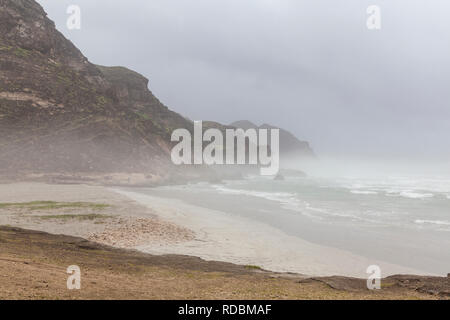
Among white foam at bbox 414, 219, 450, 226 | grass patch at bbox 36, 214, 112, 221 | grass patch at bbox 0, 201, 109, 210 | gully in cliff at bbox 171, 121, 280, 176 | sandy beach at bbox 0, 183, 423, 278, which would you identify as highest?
gully in cliff at bbox 171, 121, 280, 176

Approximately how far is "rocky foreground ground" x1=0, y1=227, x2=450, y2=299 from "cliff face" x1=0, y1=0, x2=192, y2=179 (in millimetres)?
47046

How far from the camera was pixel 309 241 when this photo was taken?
21.3m

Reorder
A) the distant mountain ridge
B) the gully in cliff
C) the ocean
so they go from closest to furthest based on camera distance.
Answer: the ocean < the distant mountain ridge < the gully in cliff

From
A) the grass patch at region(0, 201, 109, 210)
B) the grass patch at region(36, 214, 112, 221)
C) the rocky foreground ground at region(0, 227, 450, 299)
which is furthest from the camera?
the grass patch at region(0, 201, 109, 210)

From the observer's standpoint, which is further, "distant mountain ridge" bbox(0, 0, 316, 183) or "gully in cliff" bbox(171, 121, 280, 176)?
"gully in cliff" bbox(171, 121, 280, 176)

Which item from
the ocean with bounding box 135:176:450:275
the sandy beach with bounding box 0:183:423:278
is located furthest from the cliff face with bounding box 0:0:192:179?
the ocean with bounding box 135:176:450:275

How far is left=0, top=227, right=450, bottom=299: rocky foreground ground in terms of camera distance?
874 centimetres

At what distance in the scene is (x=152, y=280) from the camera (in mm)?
10977

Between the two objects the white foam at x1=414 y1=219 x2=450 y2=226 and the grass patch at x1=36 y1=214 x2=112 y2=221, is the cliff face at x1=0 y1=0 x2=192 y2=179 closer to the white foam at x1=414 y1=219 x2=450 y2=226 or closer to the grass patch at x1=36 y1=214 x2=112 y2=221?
the grass patch at x1=36 y1=214 x2=112 y2=221

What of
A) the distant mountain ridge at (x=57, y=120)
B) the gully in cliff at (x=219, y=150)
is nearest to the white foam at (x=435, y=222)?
the distant mountain ridge at (x=57, y=120)

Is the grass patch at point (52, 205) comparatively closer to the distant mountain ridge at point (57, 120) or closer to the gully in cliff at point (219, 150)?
the distant mountain ridge at point (57, 120)

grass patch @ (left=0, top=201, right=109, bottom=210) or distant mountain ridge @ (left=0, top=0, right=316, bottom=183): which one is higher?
distant mountain ridge @ (left=0, top=0, right=316, bottom=183)

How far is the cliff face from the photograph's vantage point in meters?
56.6
